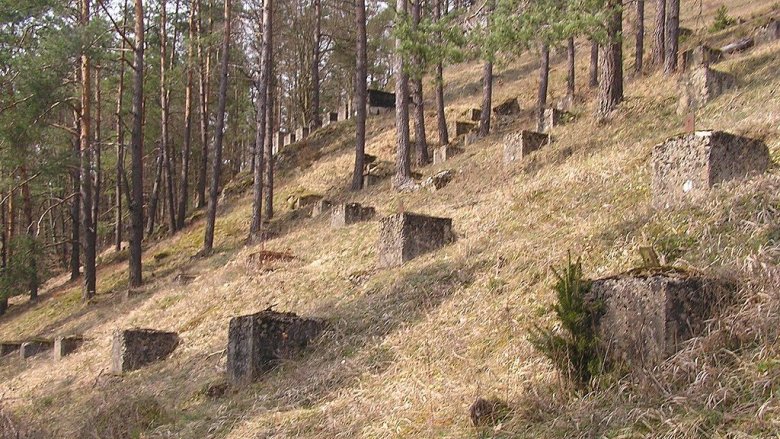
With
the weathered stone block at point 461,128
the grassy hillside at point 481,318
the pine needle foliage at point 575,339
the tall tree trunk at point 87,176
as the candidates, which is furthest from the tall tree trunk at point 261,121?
the pine needle foliage at point 575,339

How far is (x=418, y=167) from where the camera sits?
21750 mm

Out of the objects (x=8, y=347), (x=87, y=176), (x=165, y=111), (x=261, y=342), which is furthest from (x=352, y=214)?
(x=165, y=111)

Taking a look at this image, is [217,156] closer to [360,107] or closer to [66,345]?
[360,107]

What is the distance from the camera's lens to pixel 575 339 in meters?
5.25

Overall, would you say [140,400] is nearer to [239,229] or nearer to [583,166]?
[583,166]

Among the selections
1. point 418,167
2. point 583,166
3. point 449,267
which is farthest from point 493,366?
point 418,167

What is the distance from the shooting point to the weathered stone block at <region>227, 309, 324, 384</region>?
27.1ft

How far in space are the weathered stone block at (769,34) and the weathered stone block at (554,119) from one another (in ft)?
17.1

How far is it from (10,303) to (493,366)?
27.3m

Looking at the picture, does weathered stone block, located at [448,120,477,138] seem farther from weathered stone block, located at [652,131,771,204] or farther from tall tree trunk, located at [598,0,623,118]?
weathered stone block, located at [652,131,771,204]

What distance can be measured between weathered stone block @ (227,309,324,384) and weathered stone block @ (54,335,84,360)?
7.24 metres

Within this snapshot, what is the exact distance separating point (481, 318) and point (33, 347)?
12472 millimetres

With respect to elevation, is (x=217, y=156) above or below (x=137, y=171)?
below

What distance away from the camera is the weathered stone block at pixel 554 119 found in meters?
17.5
